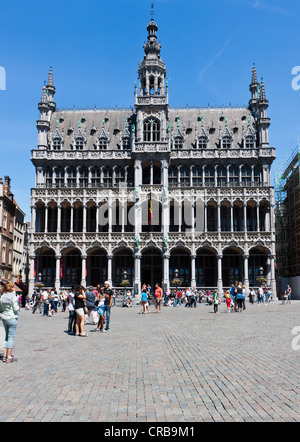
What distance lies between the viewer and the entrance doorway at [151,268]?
55.7 metres

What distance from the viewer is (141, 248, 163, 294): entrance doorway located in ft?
183

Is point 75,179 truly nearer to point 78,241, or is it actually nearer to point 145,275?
point 78,241

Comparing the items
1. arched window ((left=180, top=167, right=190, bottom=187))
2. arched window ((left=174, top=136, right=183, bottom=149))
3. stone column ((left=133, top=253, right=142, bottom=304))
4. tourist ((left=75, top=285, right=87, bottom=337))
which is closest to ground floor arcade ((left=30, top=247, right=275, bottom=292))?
stone column ((left=133, top=253, right=142, bottom=304))

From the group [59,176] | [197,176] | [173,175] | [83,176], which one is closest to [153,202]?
[173,175]

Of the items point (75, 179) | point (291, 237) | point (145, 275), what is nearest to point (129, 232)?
point (145, 275)

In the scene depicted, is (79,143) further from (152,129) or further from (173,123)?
(173,123)

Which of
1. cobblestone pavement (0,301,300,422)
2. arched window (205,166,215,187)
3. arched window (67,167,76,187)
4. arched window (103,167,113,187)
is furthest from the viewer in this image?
arched window (67,167,76,187)

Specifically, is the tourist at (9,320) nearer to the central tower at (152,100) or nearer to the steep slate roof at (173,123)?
the central tower at (152,100)

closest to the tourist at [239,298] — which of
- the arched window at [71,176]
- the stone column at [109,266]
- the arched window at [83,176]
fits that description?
the stone column at [109,266]

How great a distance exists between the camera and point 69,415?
6770mm

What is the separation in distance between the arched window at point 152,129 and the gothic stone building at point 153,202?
13cm

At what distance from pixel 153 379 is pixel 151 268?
46519 millimetres

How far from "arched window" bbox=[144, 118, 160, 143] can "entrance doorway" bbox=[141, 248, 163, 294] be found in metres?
14.9

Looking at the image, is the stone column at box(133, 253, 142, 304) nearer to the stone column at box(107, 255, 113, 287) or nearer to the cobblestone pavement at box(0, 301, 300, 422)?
the stone column at box(107, 255, 113, 287)
